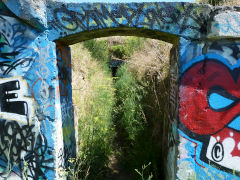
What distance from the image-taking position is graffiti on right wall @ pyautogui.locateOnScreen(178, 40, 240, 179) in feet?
7.36

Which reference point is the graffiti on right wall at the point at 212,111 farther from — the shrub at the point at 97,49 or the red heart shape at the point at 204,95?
the shrub at the point at 97,49

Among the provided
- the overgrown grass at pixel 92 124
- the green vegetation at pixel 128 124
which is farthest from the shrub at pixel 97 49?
the green vegetation at pixel 128 124

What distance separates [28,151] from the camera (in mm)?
2545

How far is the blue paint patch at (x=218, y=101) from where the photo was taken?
7.50ft

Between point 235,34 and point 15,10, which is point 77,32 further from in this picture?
point 235,34

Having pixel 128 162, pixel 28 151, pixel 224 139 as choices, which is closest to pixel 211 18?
pixel 224 139

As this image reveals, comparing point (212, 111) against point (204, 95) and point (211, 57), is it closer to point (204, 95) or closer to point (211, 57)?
point (204, 95)

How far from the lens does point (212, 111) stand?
2318mm

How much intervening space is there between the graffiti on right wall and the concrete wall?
11 mm

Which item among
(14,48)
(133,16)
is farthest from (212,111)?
(14,48)

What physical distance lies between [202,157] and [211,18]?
1721mm

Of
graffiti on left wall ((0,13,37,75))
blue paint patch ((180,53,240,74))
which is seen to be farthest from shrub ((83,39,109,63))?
blue paint patch ((180,53,240,74))

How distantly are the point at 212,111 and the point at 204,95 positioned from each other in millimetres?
227

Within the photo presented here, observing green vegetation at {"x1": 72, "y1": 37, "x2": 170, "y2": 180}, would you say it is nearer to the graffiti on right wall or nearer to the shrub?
the graffiti on right wall
